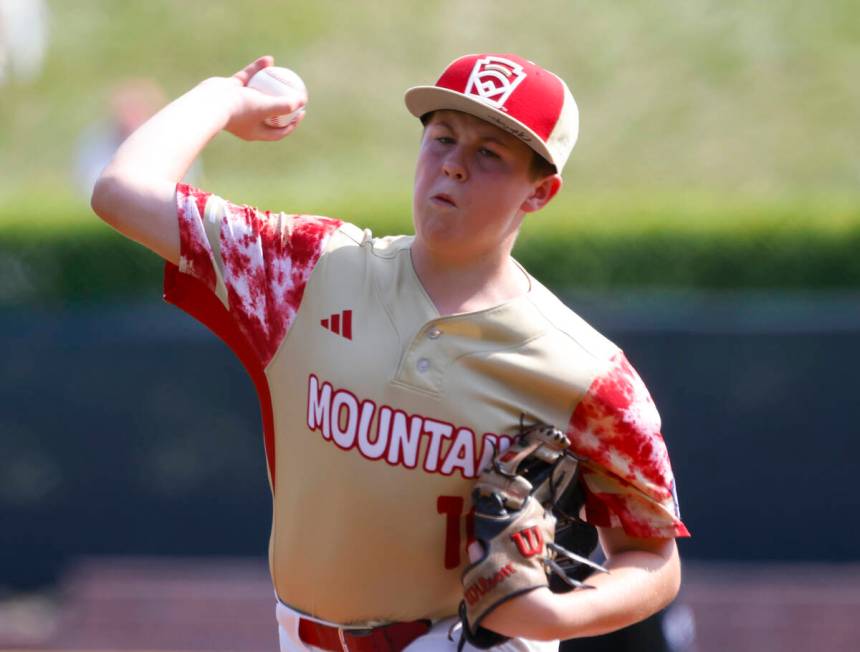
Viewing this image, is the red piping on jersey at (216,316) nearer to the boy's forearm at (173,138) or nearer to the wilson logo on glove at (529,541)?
the boy's forearm at (173,138)

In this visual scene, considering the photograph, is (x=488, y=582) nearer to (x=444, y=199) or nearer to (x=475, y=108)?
(x=444, y=199)

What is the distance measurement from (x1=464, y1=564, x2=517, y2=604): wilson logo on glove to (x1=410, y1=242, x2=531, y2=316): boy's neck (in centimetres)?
54

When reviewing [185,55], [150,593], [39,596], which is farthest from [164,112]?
[185,55]

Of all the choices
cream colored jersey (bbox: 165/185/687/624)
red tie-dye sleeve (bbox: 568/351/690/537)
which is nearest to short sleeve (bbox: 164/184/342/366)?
cream colored jersey (bbox: 165/185/687/624)

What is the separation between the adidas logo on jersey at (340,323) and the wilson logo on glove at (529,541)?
0.53m

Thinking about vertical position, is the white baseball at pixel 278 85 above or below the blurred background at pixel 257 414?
above

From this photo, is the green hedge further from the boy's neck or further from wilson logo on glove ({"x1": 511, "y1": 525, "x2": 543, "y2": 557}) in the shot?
wilson logo on glove ({"x1": 511, "y1": 525, "x2": 543, "y2": 557})

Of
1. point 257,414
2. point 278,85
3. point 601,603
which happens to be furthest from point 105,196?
point 257,414

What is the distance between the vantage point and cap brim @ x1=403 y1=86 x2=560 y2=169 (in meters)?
2.76

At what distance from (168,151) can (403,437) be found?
0.76 meters

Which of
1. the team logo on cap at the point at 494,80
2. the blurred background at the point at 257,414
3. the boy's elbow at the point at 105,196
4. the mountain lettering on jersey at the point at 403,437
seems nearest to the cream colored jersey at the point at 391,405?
the mountain lettering on jersey at the point at 403,437

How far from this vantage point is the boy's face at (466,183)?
2805 millimetres

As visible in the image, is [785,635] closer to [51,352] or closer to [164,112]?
[51,352]

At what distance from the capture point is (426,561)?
A: 2.88m
